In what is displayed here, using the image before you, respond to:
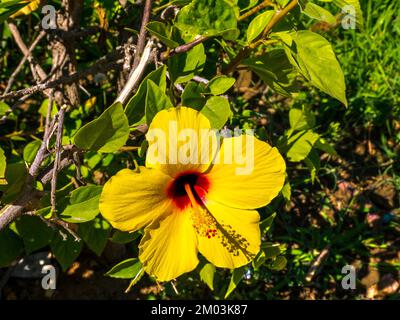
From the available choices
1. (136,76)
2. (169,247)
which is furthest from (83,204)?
(136,76)

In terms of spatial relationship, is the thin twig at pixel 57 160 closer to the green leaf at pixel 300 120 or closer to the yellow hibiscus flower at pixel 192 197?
the yellow hibiscus flower at pixel 192 197

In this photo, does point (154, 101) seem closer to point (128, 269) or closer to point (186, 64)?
point (186, 64)

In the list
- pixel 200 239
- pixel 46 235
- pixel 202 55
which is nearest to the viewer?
pixel 200 239

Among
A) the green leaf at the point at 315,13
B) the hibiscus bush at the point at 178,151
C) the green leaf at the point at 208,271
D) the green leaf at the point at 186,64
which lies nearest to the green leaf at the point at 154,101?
the hibiscus bush at the point at 178,151

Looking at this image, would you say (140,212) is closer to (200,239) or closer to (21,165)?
(200,239)

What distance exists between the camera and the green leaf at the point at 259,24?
118 centimetres

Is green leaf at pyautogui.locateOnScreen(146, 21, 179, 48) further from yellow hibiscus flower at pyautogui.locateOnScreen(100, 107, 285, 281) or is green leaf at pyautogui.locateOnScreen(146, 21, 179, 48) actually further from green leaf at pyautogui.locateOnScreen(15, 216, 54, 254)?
green leaf at pyautogui.locateOnScreen(15, 216, 54, 254)

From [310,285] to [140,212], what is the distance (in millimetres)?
1298

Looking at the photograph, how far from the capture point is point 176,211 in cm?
129

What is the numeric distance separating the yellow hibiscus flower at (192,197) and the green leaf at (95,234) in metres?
0.41

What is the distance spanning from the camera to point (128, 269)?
4.62ft

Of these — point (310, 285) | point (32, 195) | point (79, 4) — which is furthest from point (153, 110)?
point (310, 285)

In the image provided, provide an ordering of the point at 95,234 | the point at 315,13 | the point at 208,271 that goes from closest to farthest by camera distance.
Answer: the point at 315,13 < the point at 208,271 < the point at 95,234

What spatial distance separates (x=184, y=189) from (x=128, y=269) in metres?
0.26
